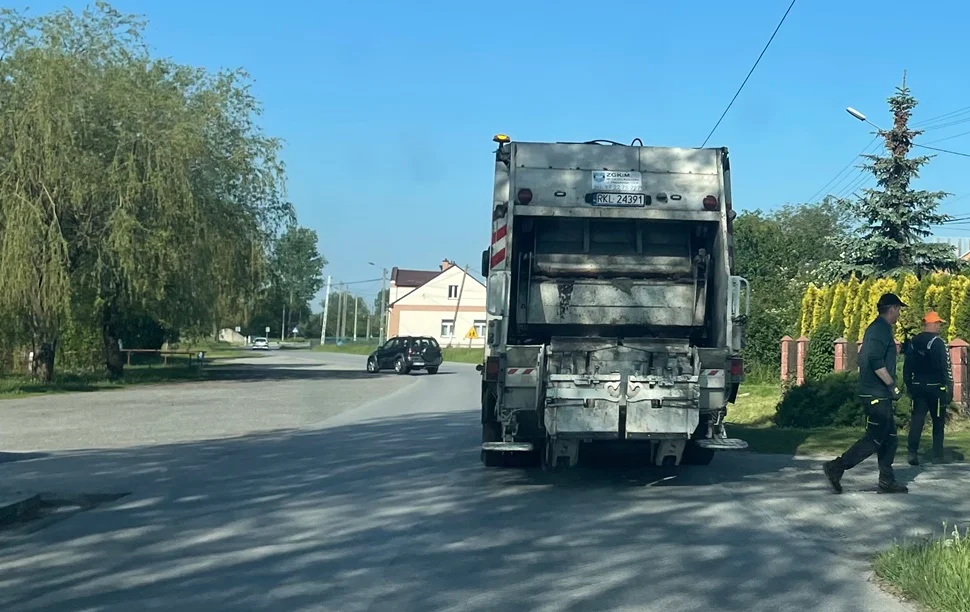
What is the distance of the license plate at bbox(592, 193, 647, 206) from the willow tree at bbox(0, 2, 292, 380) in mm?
21815

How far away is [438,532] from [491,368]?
8.13 ft

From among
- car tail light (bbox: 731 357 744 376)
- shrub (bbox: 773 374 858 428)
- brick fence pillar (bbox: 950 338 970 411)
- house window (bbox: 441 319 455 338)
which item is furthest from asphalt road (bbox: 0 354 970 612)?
house window (bbox: 441 319 455 338)

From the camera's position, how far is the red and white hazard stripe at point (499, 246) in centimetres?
1079

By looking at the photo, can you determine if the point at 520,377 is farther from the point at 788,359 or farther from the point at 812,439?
the point at 788,359

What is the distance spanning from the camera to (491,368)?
35.1ft

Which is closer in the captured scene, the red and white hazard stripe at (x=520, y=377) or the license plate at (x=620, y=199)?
the red and white hazard stripe at (x=520, y=377)

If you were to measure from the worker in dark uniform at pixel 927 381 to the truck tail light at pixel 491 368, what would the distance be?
5.08 meters

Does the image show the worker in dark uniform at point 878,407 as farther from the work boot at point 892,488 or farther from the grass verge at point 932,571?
the grass verge at point 932,571

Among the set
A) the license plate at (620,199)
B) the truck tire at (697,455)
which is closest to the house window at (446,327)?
the truck tire at (697,455)

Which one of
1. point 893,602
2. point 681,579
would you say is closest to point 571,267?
point 681,579

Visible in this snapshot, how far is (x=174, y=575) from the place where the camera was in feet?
23.5

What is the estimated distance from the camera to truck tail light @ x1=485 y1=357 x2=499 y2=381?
35.0 ft

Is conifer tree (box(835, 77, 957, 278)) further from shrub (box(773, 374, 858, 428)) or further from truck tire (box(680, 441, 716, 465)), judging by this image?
truck tire (box(680, 441, 716, 465))

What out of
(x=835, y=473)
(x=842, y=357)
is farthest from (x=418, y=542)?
(x=842, y=357)
